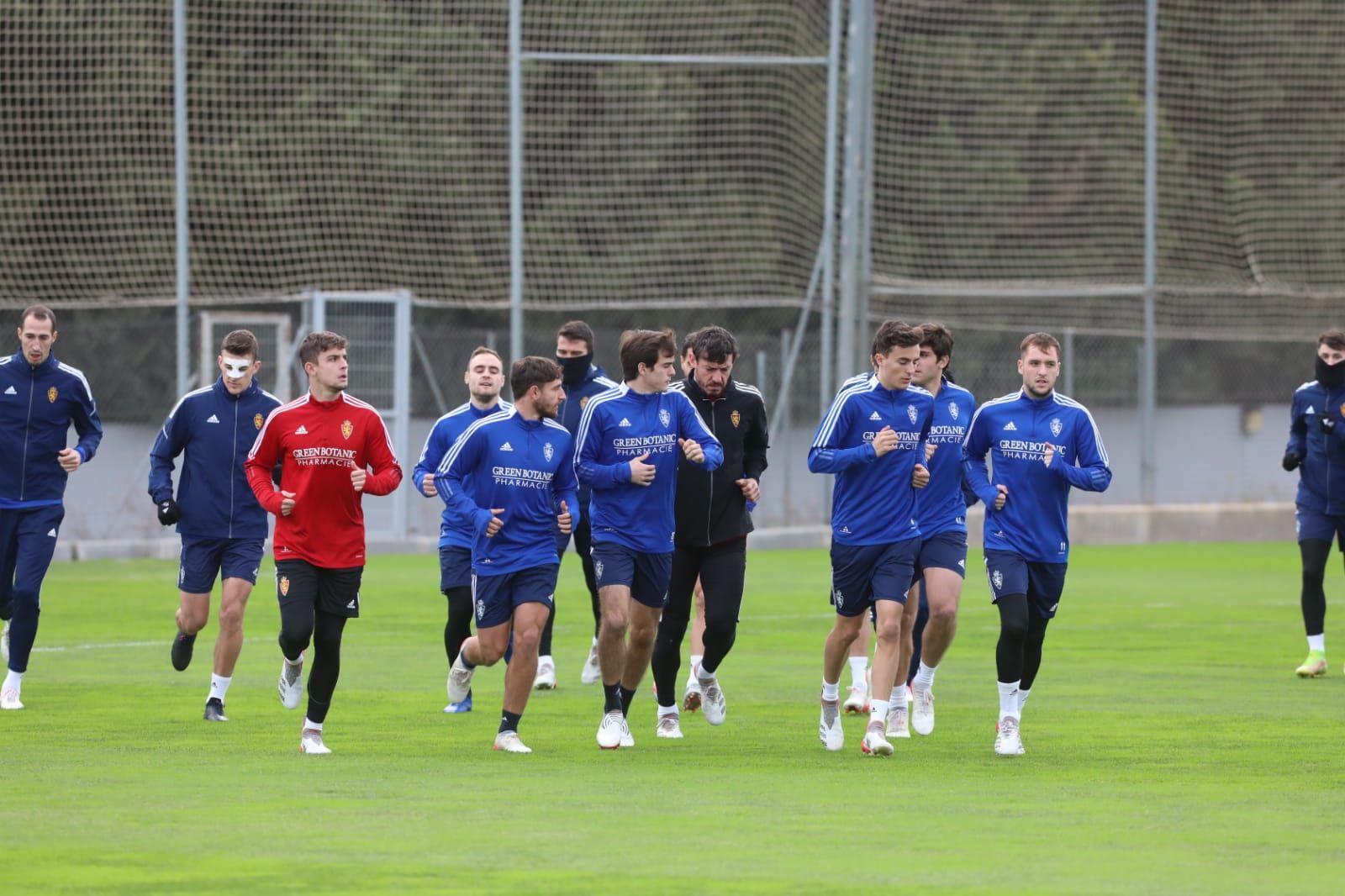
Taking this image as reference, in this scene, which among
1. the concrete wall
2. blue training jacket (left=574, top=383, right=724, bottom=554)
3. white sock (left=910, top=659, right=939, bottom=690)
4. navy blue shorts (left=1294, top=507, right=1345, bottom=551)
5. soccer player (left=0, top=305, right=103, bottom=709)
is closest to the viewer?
blue training jacket (left=574, top=383, right=724, bottom=554)

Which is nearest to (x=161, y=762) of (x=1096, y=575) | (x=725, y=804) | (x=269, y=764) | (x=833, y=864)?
(x=269, y=764)

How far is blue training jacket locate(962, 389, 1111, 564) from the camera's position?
34.7 feet

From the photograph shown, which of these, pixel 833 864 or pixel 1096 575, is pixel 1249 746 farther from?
pixel 1096 575

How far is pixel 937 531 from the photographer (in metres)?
11.4

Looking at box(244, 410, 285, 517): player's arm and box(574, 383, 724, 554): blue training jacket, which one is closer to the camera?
box(244, 410, 285, 517): player's arm

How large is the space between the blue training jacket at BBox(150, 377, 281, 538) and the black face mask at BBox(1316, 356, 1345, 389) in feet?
23.0

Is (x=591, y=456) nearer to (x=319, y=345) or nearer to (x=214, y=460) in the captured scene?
(x=319, y=345)

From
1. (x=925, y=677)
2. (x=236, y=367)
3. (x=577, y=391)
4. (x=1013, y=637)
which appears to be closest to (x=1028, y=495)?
(x=1013, y=637)

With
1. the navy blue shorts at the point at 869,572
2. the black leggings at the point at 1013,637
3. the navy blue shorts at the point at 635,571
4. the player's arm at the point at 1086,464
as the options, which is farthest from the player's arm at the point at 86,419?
the player's arm at the point at 1086,464

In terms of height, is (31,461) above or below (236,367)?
below

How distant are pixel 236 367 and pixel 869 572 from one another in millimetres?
3763

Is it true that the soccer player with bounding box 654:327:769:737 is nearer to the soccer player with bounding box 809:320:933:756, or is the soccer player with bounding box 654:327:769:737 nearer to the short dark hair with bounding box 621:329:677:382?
the short dark hair with bounding box 621:329:677:382

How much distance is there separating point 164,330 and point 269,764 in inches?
728

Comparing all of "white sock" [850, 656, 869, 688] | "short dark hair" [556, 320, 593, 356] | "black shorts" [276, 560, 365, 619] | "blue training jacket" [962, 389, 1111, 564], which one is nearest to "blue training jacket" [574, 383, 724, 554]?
"black shorts" [276, 560, 365, 619]
